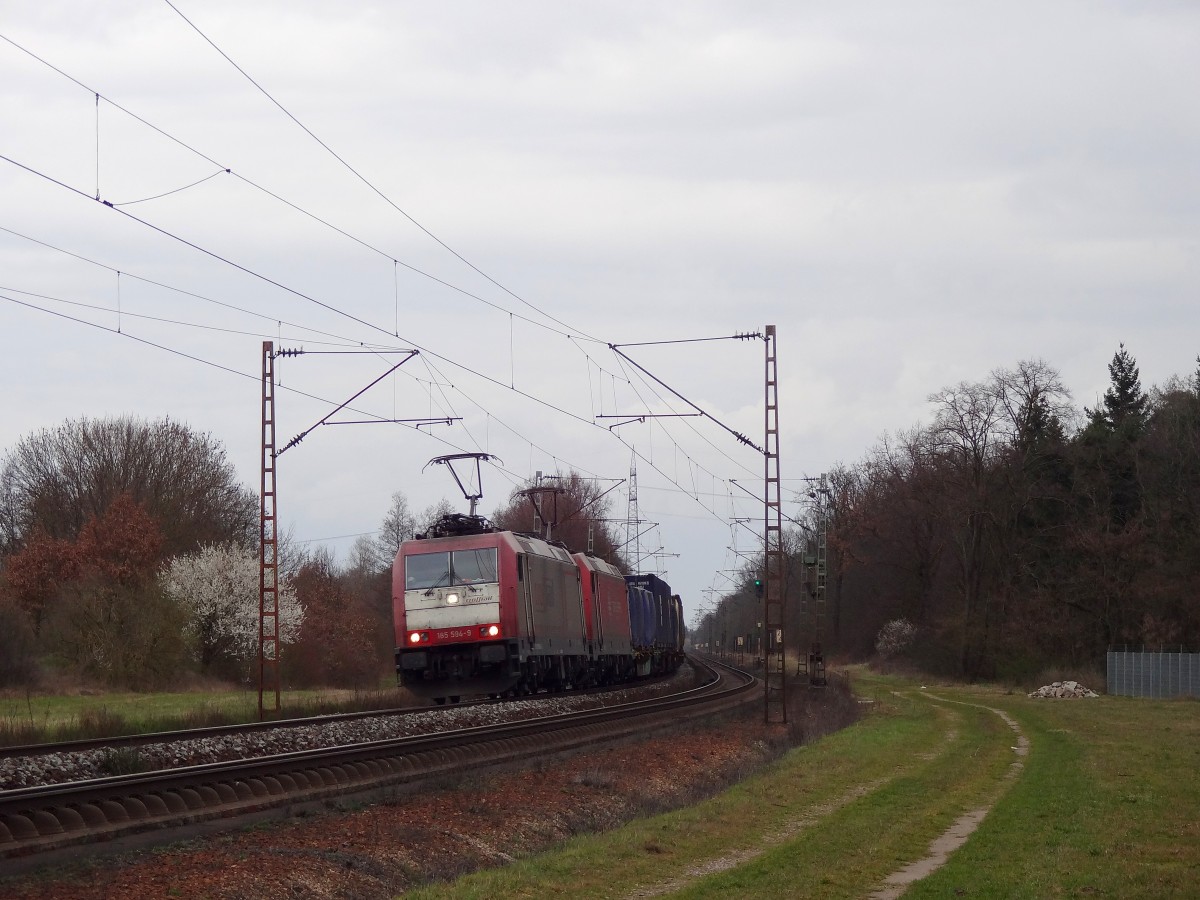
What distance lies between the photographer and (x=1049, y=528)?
190 ft

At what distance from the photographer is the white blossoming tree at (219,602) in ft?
167

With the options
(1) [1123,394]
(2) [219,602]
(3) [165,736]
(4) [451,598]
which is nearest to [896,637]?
(1) [1123,394]

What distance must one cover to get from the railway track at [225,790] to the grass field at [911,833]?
9.97 ft

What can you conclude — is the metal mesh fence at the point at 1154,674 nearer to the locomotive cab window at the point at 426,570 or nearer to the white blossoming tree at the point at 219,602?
the locomotive cab window at the point at 426,570

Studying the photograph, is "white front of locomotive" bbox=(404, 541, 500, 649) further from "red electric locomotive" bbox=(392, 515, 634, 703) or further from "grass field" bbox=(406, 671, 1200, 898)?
"grass field" bbox=(406, 671, 1200, 898)

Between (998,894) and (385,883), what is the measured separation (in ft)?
15.3

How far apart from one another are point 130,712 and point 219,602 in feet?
71.5

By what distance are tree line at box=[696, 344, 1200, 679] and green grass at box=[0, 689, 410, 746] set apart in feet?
79.4

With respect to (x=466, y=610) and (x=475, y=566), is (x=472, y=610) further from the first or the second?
(x=475, y=566)

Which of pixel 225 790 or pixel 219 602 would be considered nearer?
pixel 225 790

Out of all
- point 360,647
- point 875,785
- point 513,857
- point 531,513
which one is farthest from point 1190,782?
point 531,513

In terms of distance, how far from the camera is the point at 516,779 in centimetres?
1723

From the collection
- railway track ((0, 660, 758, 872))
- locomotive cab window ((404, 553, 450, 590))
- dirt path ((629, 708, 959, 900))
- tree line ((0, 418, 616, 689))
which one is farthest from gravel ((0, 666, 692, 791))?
tree line ((0, 418, 616, 689))

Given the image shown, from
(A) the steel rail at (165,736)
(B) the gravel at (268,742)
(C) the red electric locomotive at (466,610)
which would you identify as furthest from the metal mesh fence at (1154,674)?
(A) the steel rail at (165,736)
